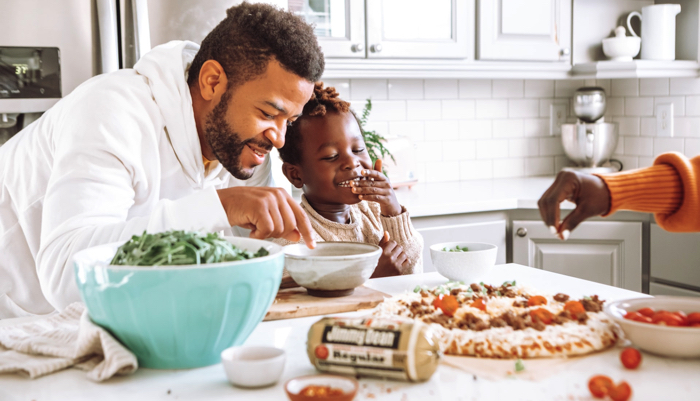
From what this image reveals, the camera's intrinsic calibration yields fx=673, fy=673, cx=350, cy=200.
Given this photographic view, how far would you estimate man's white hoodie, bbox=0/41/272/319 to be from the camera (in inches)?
47.7

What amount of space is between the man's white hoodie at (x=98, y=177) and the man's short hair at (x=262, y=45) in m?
0.12

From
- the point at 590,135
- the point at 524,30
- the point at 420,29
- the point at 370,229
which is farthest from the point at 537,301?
the point at 590,135

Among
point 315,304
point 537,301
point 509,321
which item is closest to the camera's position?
point 509,321

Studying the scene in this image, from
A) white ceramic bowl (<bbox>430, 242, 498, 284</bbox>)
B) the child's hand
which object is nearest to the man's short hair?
the child's hand

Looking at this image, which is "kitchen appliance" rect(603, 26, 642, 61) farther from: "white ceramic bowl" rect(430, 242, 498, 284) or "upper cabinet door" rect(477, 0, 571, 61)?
"white ceramic bowl" rect(430, 242, 498, 284)

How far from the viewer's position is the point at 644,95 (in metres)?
3.61

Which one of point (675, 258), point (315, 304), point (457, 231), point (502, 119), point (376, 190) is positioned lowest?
point (675, 258)

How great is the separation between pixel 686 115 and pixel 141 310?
3231 mm

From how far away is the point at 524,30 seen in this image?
322 centimetres

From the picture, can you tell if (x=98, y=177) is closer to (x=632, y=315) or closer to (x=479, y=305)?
(x=479, y=305)

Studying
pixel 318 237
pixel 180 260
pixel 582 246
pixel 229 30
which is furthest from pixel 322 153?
pixel 582 246

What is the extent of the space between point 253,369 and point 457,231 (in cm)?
206

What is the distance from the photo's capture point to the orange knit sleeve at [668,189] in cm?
108

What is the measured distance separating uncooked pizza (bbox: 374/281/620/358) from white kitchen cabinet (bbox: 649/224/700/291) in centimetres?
187
